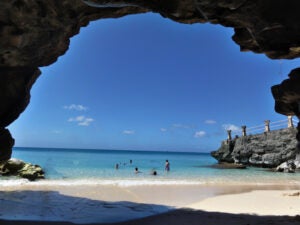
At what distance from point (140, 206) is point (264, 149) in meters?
32.7

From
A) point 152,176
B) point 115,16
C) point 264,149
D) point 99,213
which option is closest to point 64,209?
point 99,213

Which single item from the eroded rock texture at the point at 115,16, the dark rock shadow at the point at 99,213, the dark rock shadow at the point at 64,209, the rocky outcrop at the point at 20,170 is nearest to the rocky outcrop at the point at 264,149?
the rocky outcrop at the point at 20,170

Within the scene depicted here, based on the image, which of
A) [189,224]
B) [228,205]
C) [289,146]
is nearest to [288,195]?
[228,205]

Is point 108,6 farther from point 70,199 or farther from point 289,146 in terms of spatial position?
point 289,146

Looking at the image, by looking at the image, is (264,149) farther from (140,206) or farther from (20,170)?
(140,206)

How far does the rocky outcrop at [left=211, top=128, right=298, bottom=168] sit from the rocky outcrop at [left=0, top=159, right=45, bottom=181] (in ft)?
Result: 97.5

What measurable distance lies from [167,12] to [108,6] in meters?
1.69

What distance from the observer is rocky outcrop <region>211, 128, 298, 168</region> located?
123 ft

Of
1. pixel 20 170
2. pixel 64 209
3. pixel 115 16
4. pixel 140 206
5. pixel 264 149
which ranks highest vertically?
pixel 115 16

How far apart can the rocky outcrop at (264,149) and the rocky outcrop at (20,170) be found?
29.7 meters

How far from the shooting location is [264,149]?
4050 centimetres

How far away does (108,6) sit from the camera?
8.39 meters

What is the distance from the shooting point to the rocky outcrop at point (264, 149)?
3744 centimetres

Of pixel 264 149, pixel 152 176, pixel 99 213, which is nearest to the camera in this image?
pixel 99 213
